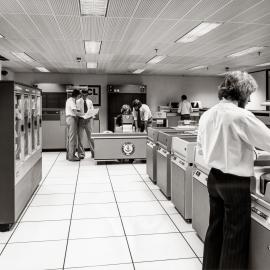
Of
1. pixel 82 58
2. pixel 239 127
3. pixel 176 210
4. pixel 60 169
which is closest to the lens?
pixel 239 127

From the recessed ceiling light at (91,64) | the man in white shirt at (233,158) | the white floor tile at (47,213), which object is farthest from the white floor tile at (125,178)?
the recessed ceiling light at (91,64)

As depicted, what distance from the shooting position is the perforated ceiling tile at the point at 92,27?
5.01m

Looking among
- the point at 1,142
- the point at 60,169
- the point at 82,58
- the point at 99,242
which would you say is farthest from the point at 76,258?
the point at 82,58

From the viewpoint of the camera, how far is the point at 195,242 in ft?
10.3

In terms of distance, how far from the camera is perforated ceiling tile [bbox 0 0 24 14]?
13.8 feet

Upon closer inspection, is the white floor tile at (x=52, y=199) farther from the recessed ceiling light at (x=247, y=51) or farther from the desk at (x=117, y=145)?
the recessed ceiling light at (x=247, y=51)

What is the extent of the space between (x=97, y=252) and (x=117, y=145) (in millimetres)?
4442

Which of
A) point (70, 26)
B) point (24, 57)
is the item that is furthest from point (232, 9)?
point (24, 57)

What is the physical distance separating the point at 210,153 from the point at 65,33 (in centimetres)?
467

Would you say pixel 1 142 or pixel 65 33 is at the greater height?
pixel 65 33

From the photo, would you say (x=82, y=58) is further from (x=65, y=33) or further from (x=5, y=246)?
(x=5, y=246)

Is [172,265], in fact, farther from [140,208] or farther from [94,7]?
[94,7]

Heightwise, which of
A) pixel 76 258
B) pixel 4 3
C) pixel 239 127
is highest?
pixel 4 3

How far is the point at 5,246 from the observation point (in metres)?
3.05
